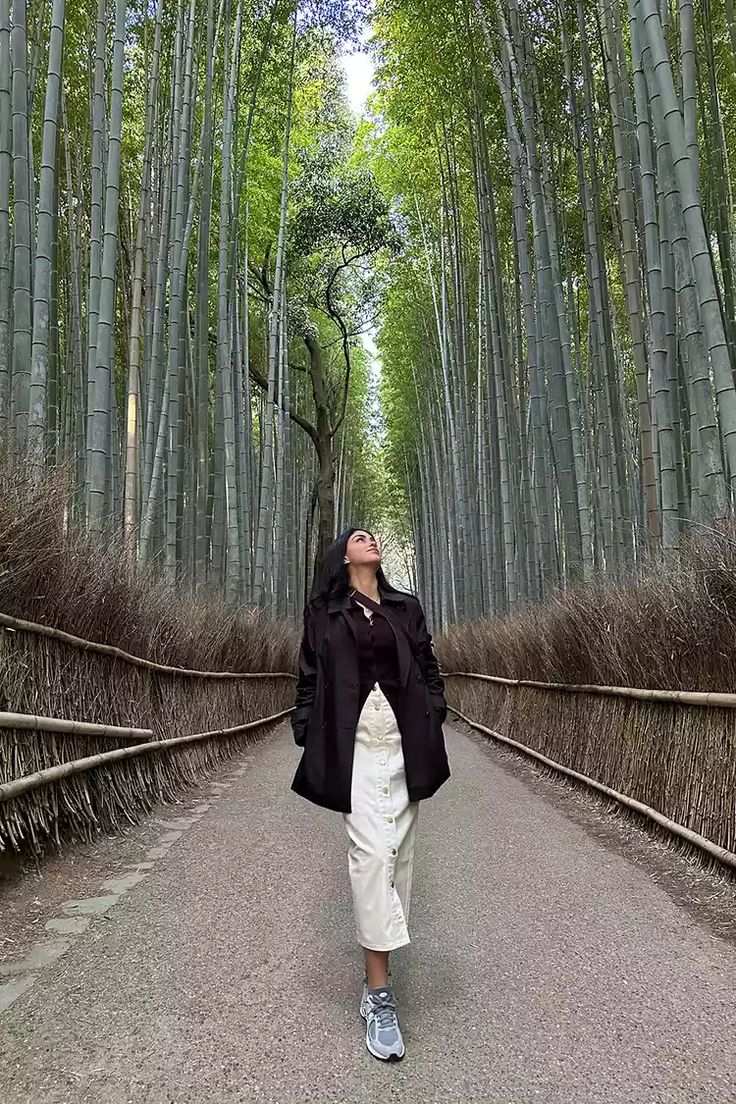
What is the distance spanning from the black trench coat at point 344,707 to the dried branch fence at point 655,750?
1.15 metres

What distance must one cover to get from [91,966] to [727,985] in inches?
55.7

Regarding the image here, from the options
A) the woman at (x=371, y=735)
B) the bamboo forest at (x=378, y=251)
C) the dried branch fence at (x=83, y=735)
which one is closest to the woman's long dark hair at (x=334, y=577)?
the woman at (x=371, y=735)

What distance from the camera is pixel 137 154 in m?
8.21

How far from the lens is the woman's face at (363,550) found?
199 centimetres

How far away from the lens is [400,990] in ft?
6.08

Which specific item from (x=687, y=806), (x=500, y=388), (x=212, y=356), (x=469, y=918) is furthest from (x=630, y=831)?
(x=212, y=356)

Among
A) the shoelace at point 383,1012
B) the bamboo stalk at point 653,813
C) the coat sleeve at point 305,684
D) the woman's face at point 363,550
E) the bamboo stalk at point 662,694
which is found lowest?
the shoelace at point 383,1012

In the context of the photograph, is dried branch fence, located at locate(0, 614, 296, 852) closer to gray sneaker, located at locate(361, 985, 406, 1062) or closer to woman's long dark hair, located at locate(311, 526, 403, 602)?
woman's long dark hair, located at locate(311, 526, 403, 602)

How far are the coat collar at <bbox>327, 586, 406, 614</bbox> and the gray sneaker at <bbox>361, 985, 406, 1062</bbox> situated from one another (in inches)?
31.0

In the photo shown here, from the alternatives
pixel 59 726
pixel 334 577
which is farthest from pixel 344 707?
pixel 59 726

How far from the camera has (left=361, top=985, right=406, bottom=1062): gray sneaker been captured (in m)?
1.53

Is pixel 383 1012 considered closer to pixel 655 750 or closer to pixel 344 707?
pixel 344 707

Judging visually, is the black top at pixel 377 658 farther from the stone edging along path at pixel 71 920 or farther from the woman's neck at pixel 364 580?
the stone edging along path at pixel 71 920

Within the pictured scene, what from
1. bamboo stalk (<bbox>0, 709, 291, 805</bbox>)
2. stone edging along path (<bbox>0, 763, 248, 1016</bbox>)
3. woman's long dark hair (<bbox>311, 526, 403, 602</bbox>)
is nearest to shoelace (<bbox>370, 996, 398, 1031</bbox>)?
stone edging along path (<bbox>0, 763, 248, 1016</bbox>)
